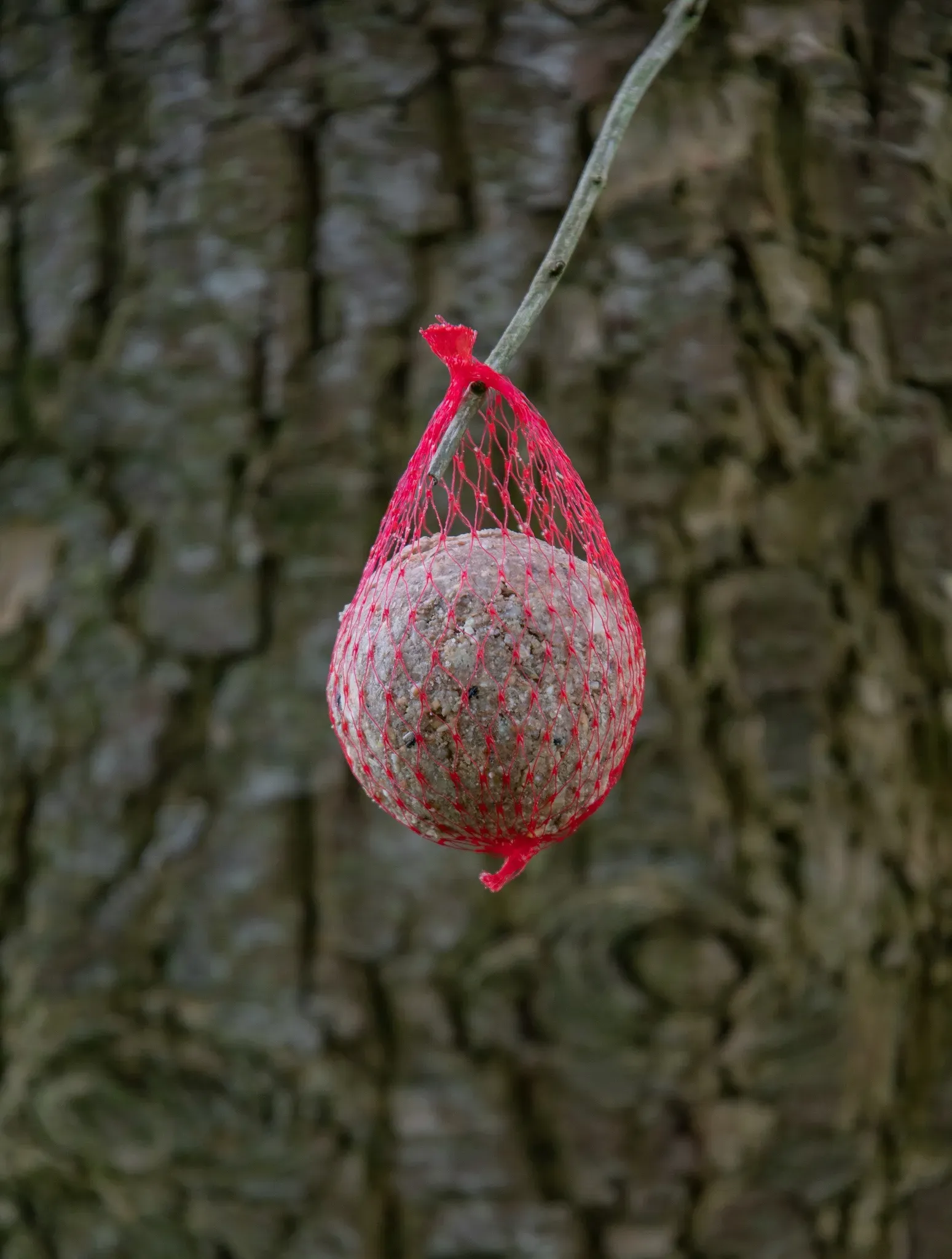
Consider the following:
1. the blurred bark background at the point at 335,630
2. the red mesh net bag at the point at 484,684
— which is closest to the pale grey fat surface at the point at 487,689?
the red mesh net bag at the point at 484,684


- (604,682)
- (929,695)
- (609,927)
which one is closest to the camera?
(604,682)

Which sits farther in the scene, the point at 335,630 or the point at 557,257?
the point at 335,630

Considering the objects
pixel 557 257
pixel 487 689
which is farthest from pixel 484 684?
pixel 557 257

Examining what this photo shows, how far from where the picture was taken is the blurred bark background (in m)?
1.22

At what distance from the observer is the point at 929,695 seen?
1305 millimetres

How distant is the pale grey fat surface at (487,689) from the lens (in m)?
0.63

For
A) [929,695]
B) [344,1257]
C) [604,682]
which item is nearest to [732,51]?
[929,695]

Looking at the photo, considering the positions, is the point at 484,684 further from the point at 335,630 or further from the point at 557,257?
the point at 335,630

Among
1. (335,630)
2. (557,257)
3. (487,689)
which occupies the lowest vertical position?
(335,630)

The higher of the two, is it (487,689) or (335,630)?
(487,689)

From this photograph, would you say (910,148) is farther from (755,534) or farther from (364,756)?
(364,756)

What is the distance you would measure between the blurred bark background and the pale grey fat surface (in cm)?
55

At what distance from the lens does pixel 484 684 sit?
63cm

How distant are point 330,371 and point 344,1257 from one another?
94cm
